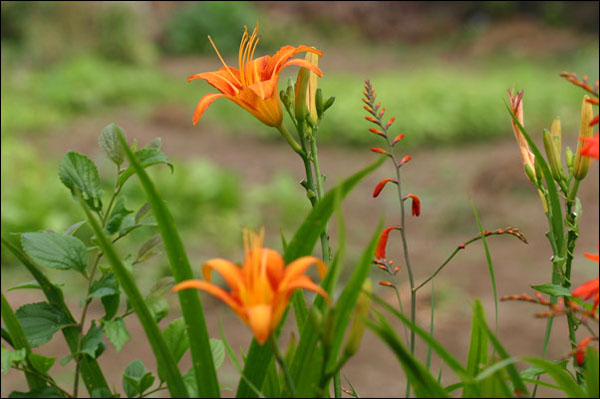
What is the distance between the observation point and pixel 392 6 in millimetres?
15883

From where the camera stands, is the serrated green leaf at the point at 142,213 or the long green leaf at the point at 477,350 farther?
the serrated green leaf at the point at 142,213

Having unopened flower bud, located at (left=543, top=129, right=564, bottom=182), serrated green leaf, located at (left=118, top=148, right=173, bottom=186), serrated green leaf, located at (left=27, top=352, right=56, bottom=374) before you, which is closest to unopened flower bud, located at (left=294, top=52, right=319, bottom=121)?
serrated green leaf, located at (left=118, top=148, right=173, bottom=186)

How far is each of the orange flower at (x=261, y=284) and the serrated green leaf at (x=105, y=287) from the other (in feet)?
0.59

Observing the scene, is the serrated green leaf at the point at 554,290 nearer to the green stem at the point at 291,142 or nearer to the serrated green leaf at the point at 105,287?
the green stem at the point at 291,142

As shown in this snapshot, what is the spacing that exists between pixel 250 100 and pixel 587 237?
389 centimetres

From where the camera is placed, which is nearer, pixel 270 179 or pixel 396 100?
pixel 270 179

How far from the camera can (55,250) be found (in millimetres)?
810

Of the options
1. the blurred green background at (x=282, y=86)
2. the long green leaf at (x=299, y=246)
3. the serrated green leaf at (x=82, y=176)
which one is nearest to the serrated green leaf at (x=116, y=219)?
the serrated green leaf at (x=82, y=176)

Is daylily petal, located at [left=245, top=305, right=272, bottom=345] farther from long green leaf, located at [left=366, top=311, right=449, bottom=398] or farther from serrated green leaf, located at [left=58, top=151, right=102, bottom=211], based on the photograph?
serrated green leaf, located at [left=58, top=151, right=102, bottom=211]

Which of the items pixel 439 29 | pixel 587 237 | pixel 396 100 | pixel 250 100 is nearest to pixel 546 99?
pixel 396 100

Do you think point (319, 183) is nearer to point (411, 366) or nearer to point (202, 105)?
point (202, 105)

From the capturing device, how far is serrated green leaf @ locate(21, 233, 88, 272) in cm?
80

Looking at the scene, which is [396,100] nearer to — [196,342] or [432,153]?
[432,153]

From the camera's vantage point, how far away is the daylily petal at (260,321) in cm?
57
